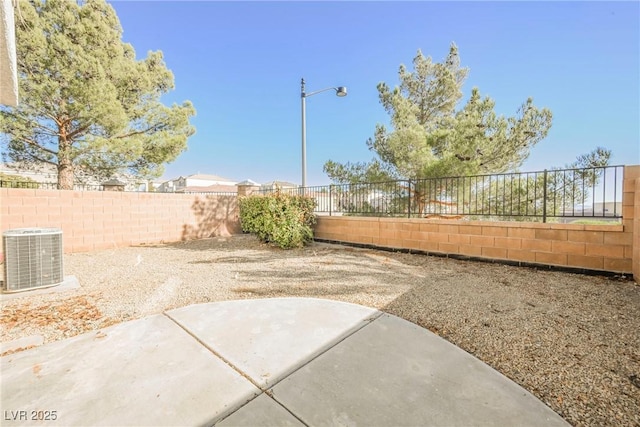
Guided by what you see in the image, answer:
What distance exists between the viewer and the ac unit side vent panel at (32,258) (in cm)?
355

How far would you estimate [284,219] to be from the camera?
715cm

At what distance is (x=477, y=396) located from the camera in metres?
1.67

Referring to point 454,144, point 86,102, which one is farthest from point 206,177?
point 454,144

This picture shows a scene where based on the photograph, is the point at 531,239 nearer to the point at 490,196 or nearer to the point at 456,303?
the point at 490,196

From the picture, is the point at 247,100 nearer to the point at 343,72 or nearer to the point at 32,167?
the point at 343,72

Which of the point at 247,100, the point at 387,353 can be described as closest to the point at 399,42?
the point at 247,100

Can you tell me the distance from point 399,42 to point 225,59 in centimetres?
781

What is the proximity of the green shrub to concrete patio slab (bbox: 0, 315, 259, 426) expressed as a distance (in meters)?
4.83

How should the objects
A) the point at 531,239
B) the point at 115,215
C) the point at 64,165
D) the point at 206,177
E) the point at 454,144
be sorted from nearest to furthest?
the point at 531,239
the point at 115,215
the point at 454,144
the point at 64,165
the point at 206,177

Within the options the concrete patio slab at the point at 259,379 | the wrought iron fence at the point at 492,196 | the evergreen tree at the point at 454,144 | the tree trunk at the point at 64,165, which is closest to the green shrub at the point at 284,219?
the wrought iron fence at the point at 492,196

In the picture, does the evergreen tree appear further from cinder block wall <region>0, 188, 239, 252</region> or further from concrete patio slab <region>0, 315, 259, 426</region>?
concrete patio slab <region>0, 315, 259, 426</region>

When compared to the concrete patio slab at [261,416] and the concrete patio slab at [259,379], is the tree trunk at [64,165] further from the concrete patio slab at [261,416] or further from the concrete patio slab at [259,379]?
the concrete patio slab at [261,416]

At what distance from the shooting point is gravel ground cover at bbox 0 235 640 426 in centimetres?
187

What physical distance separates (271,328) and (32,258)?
3.66 m
